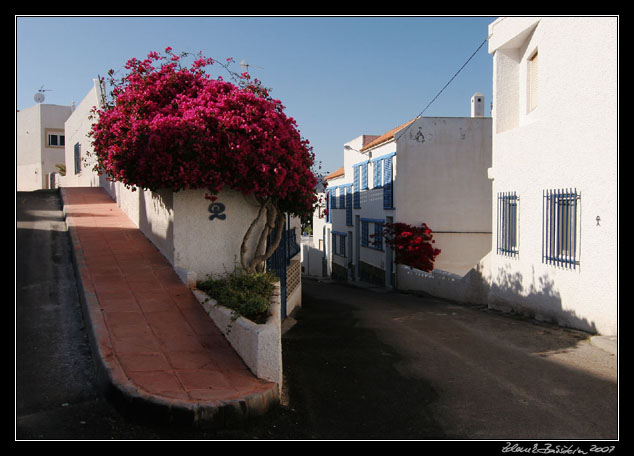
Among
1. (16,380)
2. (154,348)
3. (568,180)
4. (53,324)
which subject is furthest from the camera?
(568,180)

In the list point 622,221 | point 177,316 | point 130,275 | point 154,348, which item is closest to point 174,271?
point 130,275

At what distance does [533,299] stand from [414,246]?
7.93 metres

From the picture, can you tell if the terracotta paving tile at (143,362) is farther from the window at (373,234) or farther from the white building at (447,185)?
the window at (373,234)

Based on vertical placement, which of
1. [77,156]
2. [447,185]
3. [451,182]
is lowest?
[447,185]

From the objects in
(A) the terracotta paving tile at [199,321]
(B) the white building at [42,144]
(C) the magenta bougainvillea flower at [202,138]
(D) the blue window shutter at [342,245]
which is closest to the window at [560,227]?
(C) the magenta bougainvillea flower at [202,138]

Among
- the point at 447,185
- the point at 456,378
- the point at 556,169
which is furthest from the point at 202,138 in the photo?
the point at 447,185

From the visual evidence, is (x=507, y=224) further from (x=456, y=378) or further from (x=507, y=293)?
(x=456, y=378)

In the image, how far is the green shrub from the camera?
7012mm

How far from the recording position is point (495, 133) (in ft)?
43.9

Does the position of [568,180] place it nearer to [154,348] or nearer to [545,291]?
[545,291]

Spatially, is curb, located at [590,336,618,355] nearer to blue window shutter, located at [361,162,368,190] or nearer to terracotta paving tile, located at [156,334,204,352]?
terracotta paving tile, located at [156,334,204,352]

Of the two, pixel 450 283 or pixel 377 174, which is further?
pixel 377 174

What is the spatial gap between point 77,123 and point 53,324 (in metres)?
20.1

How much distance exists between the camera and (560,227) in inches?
413
